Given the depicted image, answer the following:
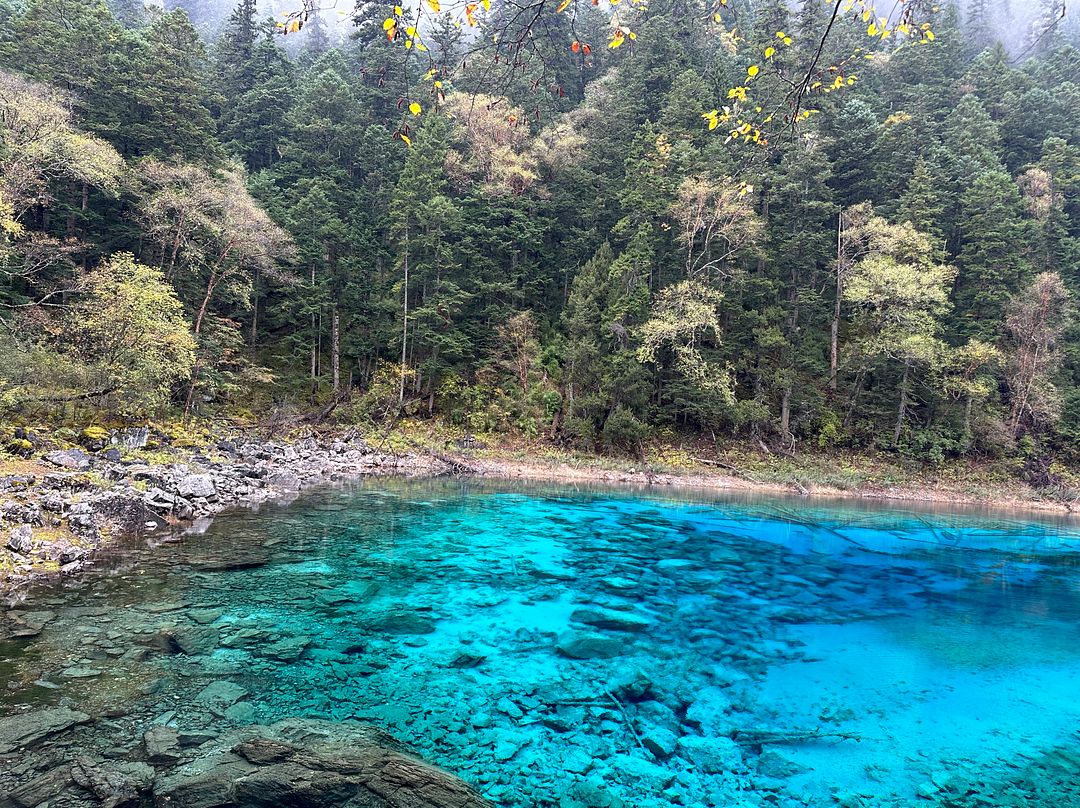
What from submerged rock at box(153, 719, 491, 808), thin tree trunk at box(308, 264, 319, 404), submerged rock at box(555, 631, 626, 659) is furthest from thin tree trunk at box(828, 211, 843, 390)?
submerged rock at box(153, 719, 491, 808)

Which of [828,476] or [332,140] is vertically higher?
[332,140]

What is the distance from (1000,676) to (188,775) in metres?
8.46

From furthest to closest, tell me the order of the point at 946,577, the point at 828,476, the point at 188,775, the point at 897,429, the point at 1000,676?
the point at 897,429 → the point at 828,476 → the point at 946,577 → the point at 1000,676 → the point at 188,775

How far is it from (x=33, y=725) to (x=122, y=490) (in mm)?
7373

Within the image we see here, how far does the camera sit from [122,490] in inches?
398

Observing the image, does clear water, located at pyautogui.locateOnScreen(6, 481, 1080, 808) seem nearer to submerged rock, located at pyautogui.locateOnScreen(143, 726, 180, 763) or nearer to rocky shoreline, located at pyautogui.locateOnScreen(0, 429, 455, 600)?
submerged rock, located at pyautogui.locateOnScreen(143, 726, 180, 763)

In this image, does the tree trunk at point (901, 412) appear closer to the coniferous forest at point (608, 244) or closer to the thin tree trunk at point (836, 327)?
the coniferous forest at point (608, 244)

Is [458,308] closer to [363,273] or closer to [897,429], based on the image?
[363,273]

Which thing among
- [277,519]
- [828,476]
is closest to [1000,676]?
[277,519]

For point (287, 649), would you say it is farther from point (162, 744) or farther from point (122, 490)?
point (122, 490)

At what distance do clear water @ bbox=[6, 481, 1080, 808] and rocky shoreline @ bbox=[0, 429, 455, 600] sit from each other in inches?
29.9

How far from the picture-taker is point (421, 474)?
66.8 feet

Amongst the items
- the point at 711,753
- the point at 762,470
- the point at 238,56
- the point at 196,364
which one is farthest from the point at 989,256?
Result: the point at 238,56

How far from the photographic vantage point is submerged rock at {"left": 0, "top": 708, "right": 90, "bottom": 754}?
381 centimetres
